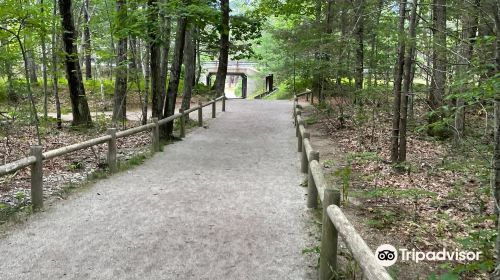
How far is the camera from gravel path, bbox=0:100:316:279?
4188 mm

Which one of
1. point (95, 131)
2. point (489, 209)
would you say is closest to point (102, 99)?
point (95, 131)

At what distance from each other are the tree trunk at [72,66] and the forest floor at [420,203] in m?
8.00

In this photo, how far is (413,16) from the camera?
24.5 ft

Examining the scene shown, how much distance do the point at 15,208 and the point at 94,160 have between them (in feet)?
13.0

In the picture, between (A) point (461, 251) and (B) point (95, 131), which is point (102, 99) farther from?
(A) point (461, 251)

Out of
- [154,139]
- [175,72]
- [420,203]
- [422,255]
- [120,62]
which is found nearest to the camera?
[422,255]

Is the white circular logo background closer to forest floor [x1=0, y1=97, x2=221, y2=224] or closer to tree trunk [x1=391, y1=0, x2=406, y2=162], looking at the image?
tree trunk [x1=391, y1=0, x2=406, y2=162]

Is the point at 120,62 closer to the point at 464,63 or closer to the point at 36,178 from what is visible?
the point at 36,178

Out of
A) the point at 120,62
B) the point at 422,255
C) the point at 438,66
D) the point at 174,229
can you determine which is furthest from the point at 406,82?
the point at 120,62

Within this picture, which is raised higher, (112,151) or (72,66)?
(72,66)

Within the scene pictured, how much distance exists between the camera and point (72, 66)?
1354 centimetres

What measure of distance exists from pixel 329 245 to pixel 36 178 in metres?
4.08

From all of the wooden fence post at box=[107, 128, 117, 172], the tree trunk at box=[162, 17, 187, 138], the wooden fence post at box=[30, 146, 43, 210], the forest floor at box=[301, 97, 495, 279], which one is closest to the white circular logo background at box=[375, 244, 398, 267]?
the forest floor at box=[301, 97, 495, 279]

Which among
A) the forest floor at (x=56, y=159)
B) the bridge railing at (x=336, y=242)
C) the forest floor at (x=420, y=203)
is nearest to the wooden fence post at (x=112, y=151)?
the forest floor at (x=56, y=159)
